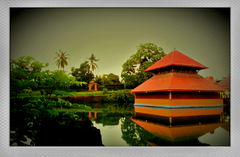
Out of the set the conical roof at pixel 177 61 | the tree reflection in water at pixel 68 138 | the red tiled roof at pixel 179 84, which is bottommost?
the tree reflection in water at pixel 68 138

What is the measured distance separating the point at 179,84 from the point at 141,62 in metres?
8.99

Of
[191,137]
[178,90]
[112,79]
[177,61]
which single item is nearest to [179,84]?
[178,90]

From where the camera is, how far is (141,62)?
65.2 ft

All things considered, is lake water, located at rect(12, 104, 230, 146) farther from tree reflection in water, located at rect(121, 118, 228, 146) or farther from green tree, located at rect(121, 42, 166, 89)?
green tree, located at rect(121, 42, 166, 89)

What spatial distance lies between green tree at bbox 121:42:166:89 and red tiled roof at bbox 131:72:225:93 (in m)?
5.03

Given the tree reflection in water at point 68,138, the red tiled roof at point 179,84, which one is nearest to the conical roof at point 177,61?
the red tiled roof at point 179,84

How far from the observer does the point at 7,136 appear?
4328 millimetres

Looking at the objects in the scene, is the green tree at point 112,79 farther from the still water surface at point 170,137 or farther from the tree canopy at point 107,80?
the still water surface at point 170,137

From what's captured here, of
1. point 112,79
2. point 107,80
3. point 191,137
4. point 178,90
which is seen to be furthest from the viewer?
point 112,79

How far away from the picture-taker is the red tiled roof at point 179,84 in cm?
1108

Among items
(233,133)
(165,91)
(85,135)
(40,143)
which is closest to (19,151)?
(40,143)

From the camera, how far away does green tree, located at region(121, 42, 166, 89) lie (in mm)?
18448

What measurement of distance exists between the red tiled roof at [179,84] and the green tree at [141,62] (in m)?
5.03

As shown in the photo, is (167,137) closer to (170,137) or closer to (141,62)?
(170,137)
